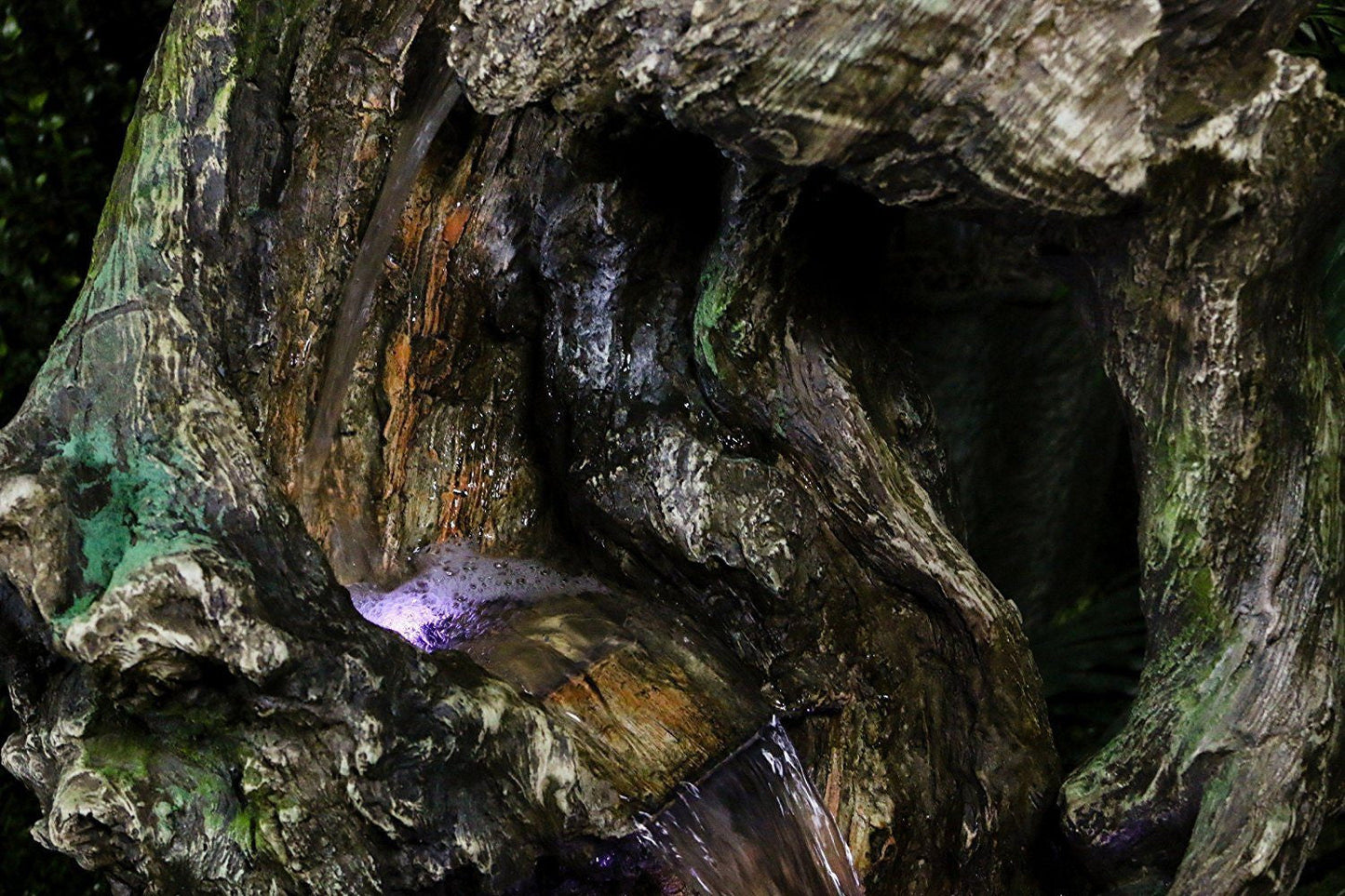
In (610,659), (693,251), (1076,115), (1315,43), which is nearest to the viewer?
(1076,115)

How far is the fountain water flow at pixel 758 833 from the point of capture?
1654mm

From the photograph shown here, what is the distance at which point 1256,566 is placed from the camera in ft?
5.32

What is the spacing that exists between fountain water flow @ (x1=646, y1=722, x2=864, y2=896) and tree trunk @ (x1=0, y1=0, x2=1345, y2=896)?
34mm

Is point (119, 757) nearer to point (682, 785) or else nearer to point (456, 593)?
point (456, 593)

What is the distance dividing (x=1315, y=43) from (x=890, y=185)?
4.69 feet

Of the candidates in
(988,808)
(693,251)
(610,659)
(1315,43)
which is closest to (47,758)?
(610,659)

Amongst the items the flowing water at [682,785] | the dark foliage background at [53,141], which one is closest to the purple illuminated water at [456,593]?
the flowing water at [682,785]

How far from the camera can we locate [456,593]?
73.1 inches

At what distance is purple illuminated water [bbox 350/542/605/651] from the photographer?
1.79 meters

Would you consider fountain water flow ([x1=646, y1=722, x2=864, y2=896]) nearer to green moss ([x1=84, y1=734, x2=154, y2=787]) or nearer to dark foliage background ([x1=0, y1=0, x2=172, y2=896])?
green moss ([x1=84, y1=734, x2=154, y2=787])

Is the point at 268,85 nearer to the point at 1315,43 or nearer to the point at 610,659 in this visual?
the point at 610,659

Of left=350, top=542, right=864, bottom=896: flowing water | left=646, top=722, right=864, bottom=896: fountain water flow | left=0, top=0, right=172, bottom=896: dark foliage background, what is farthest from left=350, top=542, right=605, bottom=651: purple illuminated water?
left=0, top=0, right=172, bottom=896: dark foliage background

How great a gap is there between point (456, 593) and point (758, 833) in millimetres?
484

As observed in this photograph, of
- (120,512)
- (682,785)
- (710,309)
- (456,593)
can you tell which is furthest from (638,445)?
(120,512)
